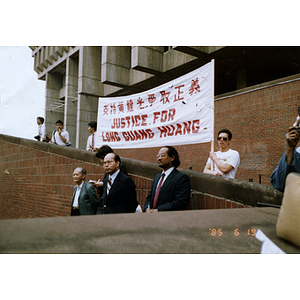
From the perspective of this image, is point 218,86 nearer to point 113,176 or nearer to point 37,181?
point 37,181

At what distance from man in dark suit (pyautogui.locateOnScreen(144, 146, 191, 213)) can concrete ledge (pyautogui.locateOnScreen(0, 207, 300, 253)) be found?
0.53 m

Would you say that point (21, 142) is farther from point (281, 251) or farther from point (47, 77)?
point (47, 77)

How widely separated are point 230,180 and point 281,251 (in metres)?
1.36

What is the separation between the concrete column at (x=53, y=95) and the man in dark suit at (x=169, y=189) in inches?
469

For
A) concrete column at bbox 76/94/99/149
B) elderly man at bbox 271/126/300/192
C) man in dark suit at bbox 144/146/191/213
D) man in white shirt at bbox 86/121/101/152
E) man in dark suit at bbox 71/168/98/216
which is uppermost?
concrete column at bbox 76/94/99/149

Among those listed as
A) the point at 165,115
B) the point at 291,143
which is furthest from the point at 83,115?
the point at 291,143

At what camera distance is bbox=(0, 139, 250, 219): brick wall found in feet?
16.1

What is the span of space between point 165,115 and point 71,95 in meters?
11.4

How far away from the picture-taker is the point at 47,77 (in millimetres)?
14242

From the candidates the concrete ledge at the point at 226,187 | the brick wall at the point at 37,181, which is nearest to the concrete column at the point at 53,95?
the brick wall at the point at 37,181

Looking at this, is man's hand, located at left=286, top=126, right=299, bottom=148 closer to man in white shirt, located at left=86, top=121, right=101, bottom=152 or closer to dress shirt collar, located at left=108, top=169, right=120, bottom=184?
dress shirt collar, located at left=108, top=169, right=120, bottom=184

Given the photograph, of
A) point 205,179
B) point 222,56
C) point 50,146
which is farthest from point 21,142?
point 222,56

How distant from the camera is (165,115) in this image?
4.09 m

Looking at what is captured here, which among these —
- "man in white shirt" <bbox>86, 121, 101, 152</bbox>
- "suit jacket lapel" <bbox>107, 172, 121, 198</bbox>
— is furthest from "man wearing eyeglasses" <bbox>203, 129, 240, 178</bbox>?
"man in white shirt" <bbox>86, 121, 101, 152</bbox>
